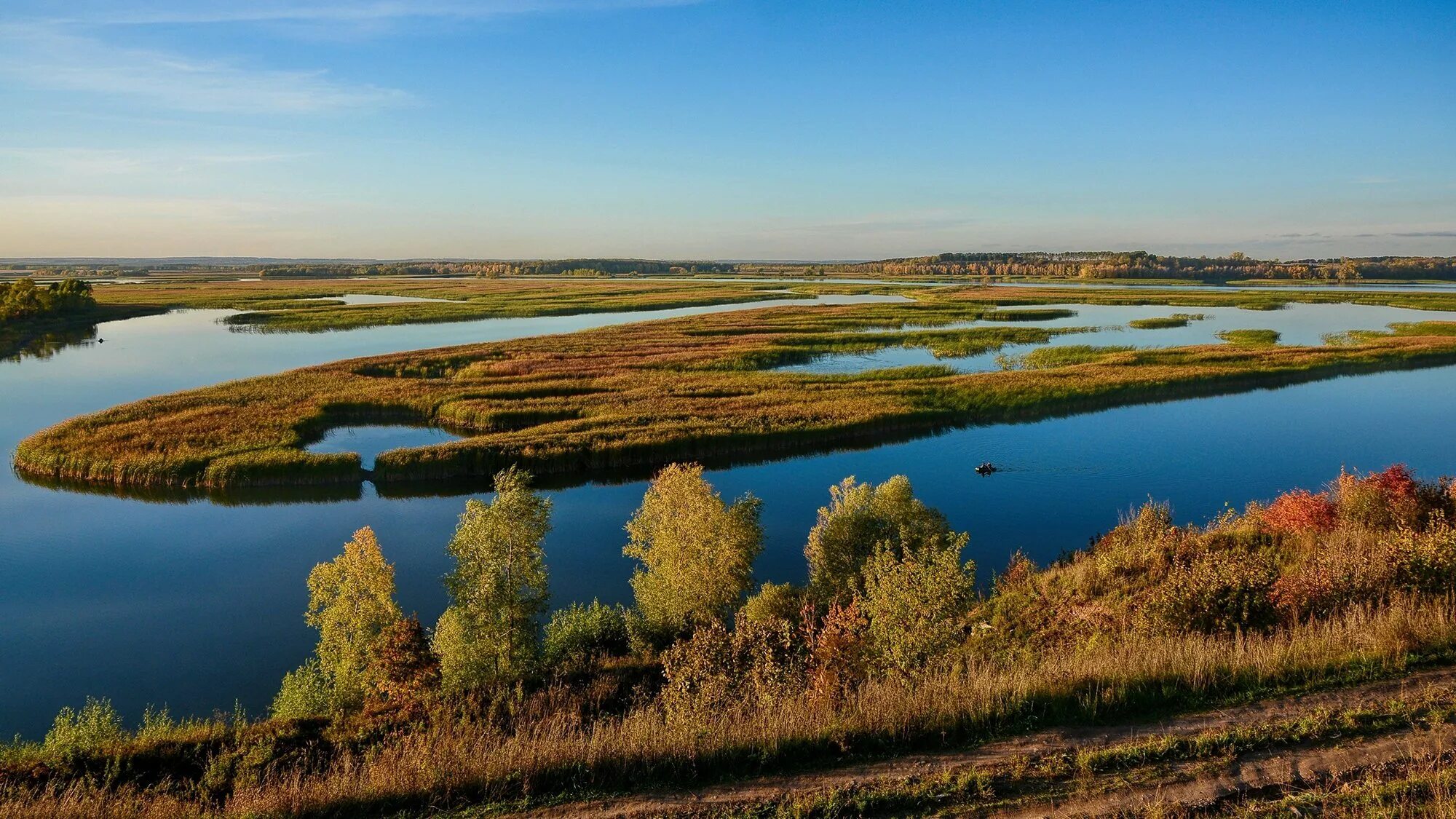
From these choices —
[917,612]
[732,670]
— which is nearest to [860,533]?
[917,612]

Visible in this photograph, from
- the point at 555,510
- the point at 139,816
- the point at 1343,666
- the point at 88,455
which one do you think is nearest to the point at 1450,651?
the point at 1343,666

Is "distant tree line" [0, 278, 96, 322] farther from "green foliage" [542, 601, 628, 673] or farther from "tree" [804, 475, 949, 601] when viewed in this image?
"tree" [804, 475, 949, 601]

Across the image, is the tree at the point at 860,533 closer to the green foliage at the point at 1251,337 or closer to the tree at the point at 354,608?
the tree at the point at 354,608

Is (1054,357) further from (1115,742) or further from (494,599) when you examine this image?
(1115,742)

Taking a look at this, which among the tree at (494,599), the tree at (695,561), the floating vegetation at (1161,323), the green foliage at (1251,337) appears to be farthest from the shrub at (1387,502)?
the floating vegetation at (1161,323)

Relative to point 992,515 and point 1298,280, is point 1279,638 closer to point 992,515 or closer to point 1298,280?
point 992,515
